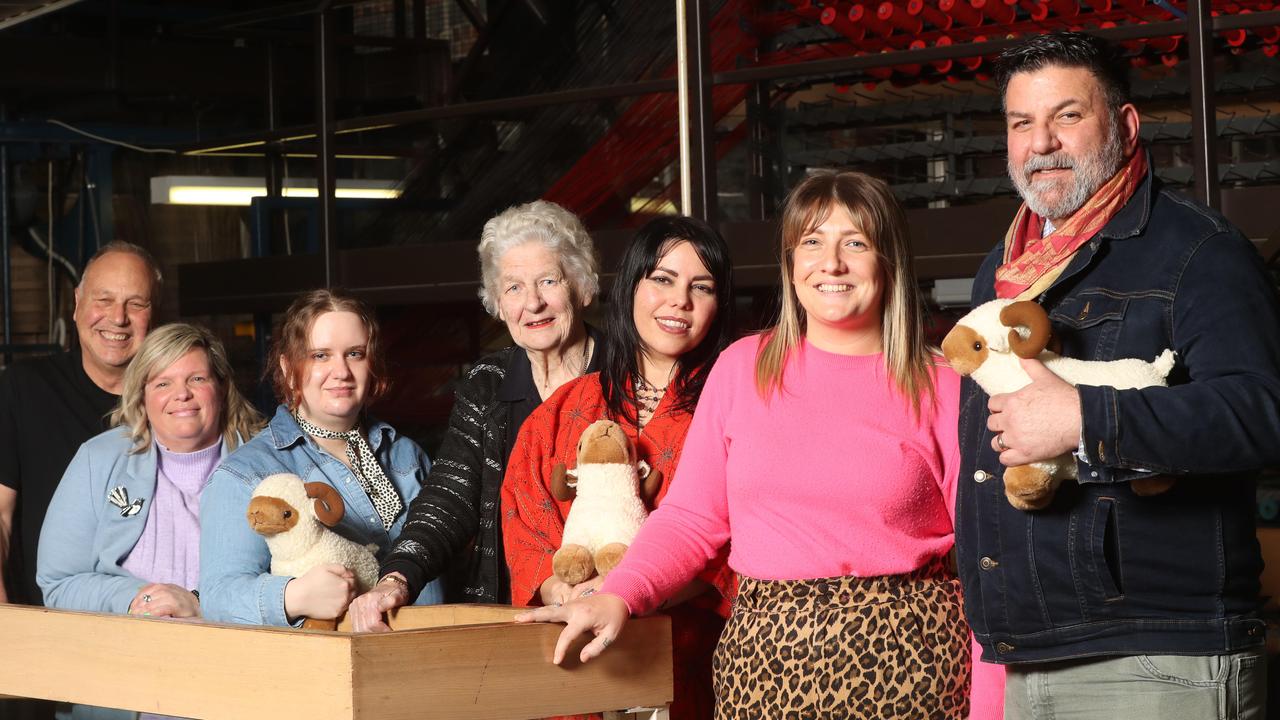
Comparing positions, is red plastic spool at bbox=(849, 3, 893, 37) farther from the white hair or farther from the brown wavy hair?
the brown wavy hair

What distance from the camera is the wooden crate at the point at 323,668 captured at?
1.75 metres

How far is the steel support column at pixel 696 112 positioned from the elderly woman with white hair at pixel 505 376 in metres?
1.43

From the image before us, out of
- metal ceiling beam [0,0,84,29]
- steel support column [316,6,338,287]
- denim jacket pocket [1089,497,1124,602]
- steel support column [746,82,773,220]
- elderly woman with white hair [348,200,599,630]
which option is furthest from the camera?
steel support column [746,82,773,220]

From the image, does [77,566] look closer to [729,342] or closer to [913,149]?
[729,342]

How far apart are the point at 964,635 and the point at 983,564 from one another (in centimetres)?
22

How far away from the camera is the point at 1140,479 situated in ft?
5.41

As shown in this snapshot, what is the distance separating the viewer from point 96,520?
9.12 ft

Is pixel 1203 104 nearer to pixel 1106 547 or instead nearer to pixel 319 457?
pixel 1106 547

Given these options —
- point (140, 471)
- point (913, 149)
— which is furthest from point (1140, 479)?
point (913, 149)

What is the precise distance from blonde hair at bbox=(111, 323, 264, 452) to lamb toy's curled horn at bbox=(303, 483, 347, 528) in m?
0.50

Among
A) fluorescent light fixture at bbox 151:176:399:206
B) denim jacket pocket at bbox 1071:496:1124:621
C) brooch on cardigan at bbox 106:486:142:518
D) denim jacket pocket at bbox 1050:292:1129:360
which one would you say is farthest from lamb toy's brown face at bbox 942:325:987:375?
fluorescent light fixture at bbox 151:176:399:206

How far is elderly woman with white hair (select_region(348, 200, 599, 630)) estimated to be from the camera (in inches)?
101

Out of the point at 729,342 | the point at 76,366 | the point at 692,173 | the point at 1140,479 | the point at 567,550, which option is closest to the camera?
the point at 1140,479

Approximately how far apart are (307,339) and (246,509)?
32 cm
